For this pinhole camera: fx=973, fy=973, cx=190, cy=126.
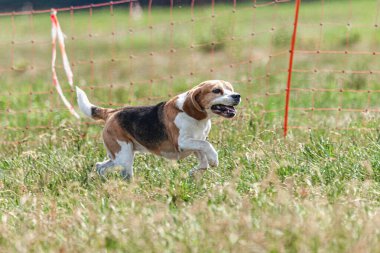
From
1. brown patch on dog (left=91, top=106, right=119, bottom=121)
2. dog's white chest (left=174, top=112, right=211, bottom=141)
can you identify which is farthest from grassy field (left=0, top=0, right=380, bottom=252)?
brown patch on dog (left=91, top=106, right=119, bottom=121)

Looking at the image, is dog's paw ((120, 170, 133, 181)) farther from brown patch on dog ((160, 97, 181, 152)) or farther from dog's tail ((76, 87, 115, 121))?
dog's tail ((76, 87, 115, 121))

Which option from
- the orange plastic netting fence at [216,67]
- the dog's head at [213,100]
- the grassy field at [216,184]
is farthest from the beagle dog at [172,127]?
the orange plastic netting fence at [216,67]

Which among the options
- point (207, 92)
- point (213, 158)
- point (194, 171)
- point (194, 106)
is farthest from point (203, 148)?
point (207, 92)

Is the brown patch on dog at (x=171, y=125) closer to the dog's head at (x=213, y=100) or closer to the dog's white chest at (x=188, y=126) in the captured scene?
the dog's white chest at (x=188, y=126)

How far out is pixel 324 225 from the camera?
5.77m

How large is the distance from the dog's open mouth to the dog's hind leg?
3.05 feet

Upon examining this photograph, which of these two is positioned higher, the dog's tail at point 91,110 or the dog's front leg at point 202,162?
the dog's tail at point 91,110

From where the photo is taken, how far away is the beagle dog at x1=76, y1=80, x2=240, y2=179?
26.6 feet

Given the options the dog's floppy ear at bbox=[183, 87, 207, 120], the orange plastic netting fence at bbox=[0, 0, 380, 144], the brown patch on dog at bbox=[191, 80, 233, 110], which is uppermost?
Result: the brown patch on dog at bbox=[191, 80, 233, 110]

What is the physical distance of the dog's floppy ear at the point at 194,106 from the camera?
26.7ft

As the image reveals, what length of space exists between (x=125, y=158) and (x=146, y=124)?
350mm

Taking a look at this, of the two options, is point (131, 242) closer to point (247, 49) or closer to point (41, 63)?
point (247, 49)

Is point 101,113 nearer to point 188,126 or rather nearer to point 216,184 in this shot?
point 188,126

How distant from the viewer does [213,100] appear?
805 cm
